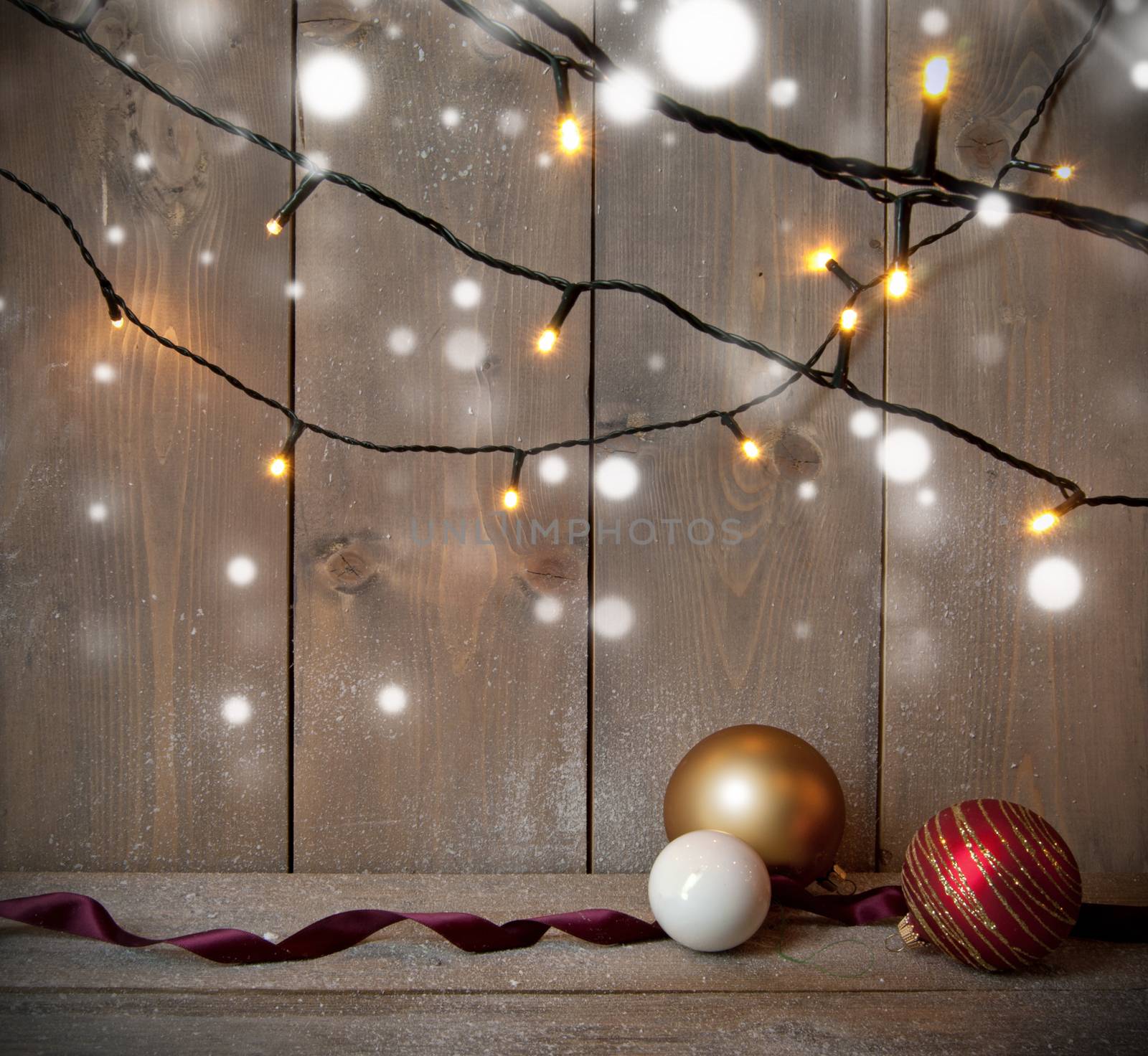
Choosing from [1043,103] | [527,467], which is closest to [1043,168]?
[1043,103]

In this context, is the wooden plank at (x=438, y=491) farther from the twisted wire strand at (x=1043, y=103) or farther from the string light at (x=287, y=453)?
the twisted wire strand at (x=1043, y=103)

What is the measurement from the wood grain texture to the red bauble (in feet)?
0.13

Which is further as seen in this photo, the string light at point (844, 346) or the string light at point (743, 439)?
A: the string light at point (743, 439)

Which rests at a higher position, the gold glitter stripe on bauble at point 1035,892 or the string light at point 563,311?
the string light at point 563,311

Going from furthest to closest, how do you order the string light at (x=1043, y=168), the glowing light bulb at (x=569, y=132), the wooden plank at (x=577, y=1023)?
the string light at (x=1043, y=168)
the wooden plank at (x=577, y=1023)
the glowing light bulb at (x=569, y=132)

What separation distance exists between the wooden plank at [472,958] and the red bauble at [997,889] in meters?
0.04

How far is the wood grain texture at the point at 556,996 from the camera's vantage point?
2.05ft

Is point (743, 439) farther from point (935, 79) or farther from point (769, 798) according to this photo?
point (935, 79)

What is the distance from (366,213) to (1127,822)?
979 millimetres

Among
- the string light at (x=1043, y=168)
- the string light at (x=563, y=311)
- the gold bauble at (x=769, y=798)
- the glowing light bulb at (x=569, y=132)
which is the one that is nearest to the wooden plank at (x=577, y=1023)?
the gold bauble at (x=769, y=798)

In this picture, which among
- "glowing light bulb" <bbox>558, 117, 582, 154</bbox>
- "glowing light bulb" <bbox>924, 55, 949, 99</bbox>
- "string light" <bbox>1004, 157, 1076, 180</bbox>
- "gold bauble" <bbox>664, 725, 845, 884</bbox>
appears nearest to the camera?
"glowing light bulb" <bbox>924, 55, 949, 99</bbox>

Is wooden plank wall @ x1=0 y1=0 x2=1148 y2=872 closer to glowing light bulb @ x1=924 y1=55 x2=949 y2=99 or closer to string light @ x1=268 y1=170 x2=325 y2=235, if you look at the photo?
string light @ x1=268 y1=170 x2=325 y2=235

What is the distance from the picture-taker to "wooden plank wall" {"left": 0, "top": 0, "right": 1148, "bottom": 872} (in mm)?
883

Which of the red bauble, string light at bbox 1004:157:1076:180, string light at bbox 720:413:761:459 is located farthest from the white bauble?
string light at bbox 1004:157:1076:180
